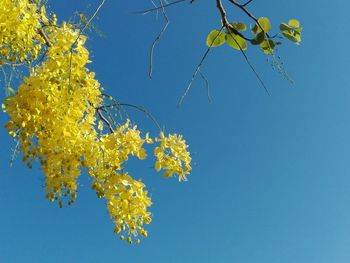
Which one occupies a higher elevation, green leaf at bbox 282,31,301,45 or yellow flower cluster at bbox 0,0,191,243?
yellow flower cluster at bbox 0,0,191,243

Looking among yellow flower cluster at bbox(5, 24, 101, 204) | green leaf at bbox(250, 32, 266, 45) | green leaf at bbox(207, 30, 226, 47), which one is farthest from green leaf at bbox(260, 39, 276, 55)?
yellow flower cluster at bbox(5, 24, 101, 204)

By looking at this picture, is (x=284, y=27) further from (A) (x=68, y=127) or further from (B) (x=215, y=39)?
(A) (x=68, y=127)

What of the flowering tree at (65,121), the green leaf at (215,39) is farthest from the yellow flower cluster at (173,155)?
the green leaf at (215,39)

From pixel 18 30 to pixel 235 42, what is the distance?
3.73 ft

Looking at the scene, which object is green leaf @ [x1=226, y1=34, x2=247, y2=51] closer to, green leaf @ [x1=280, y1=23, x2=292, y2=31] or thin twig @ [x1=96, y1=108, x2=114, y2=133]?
green leaf @ [x1=280, y1=23, x2=292, y2=31]

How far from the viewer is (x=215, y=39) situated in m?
1.56

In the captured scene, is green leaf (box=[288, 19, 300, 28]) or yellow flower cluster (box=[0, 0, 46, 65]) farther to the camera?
yellow flower cluster (box=[0, 0, 46, 65])

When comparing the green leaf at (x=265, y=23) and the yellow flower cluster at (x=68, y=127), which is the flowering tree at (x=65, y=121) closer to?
the yellow flower cluster at (x=68, y=127)

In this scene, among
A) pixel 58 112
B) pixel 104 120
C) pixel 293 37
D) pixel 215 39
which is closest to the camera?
pixel 293 37

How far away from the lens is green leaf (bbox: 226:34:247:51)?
154 centimetres

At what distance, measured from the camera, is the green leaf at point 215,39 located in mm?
1543

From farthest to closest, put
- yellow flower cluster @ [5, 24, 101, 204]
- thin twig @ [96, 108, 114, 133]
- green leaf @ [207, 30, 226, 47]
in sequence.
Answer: thin twig @ [96, 108, 114, 133] < yellow flower cluster @ [5, 24, 101, 204] < green leaf @ [207, 30, 226, 47]

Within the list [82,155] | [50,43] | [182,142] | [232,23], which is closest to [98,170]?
[82,155]

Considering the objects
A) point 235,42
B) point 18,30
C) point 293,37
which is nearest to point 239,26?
point 235,42
